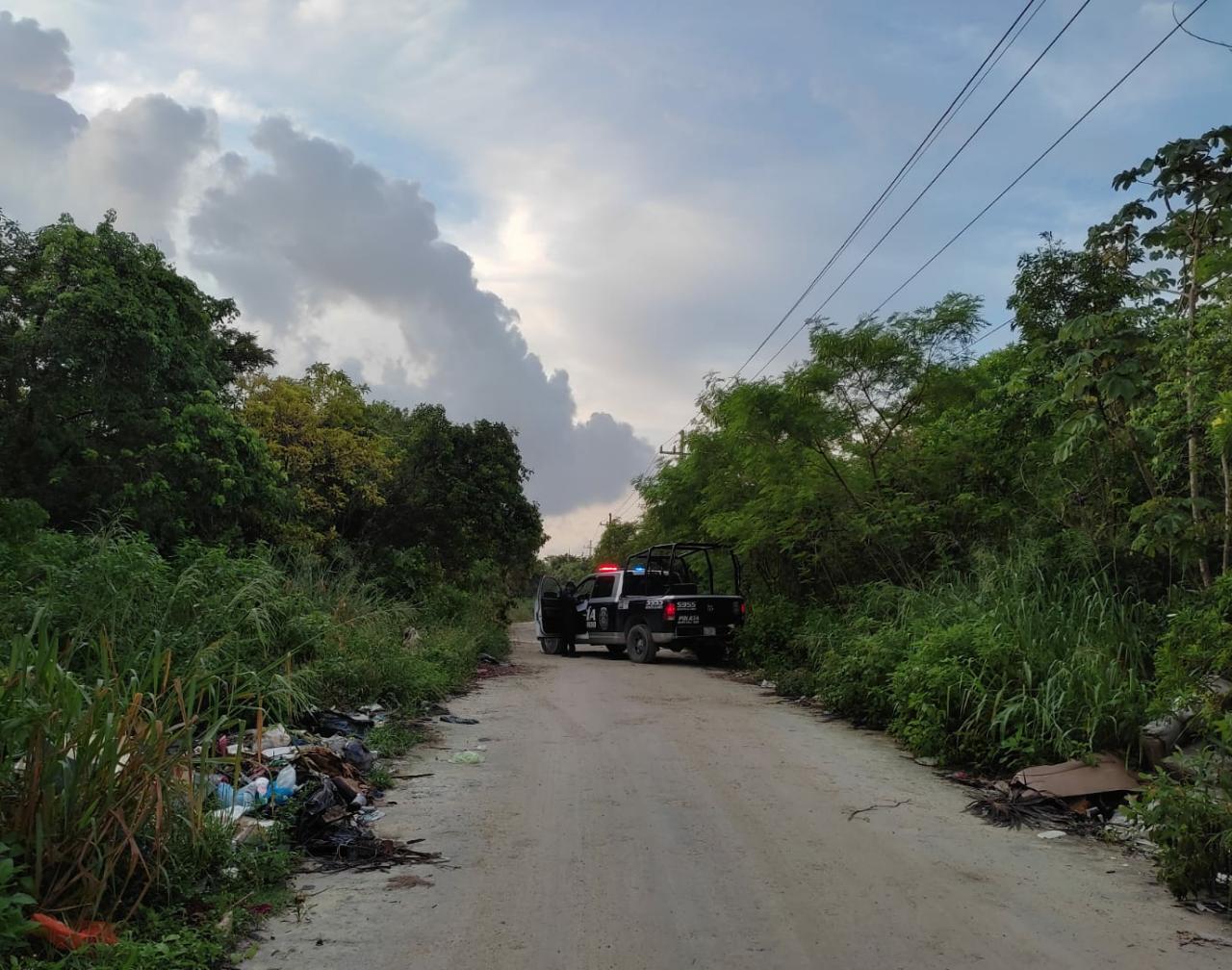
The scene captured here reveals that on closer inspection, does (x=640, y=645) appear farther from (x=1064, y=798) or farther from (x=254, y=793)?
(x=254, y=793)

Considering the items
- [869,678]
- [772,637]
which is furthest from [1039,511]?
[772,637]

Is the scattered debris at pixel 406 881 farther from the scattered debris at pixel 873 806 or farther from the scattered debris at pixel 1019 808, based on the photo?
the scattered debris at pixel 1019 808

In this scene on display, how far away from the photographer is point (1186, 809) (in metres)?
4.83

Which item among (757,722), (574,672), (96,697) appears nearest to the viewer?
(96,697)

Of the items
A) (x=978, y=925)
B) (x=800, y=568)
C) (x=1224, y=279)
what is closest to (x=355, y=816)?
(x=978, y=925)

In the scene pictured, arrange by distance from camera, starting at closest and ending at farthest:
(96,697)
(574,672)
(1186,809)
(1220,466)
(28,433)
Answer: (96,697) < (1186,809) < (1220,466) < (28,433) < (574,672)

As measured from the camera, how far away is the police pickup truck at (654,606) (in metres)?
18.6

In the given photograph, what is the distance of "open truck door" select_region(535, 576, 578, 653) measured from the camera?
23042 millimetres

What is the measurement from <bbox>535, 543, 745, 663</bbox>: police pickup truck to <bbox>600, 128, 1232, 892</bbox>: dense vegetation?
55.4 inches

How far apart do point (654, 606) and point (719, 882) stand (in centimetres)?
1422

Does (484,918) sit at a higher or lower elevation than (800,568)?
lower

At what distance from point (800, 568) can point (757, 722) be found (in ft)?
24.8

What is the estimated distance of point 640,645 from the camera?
19.8m

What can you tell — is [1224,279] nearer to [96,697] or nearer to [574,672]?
[96,697]
